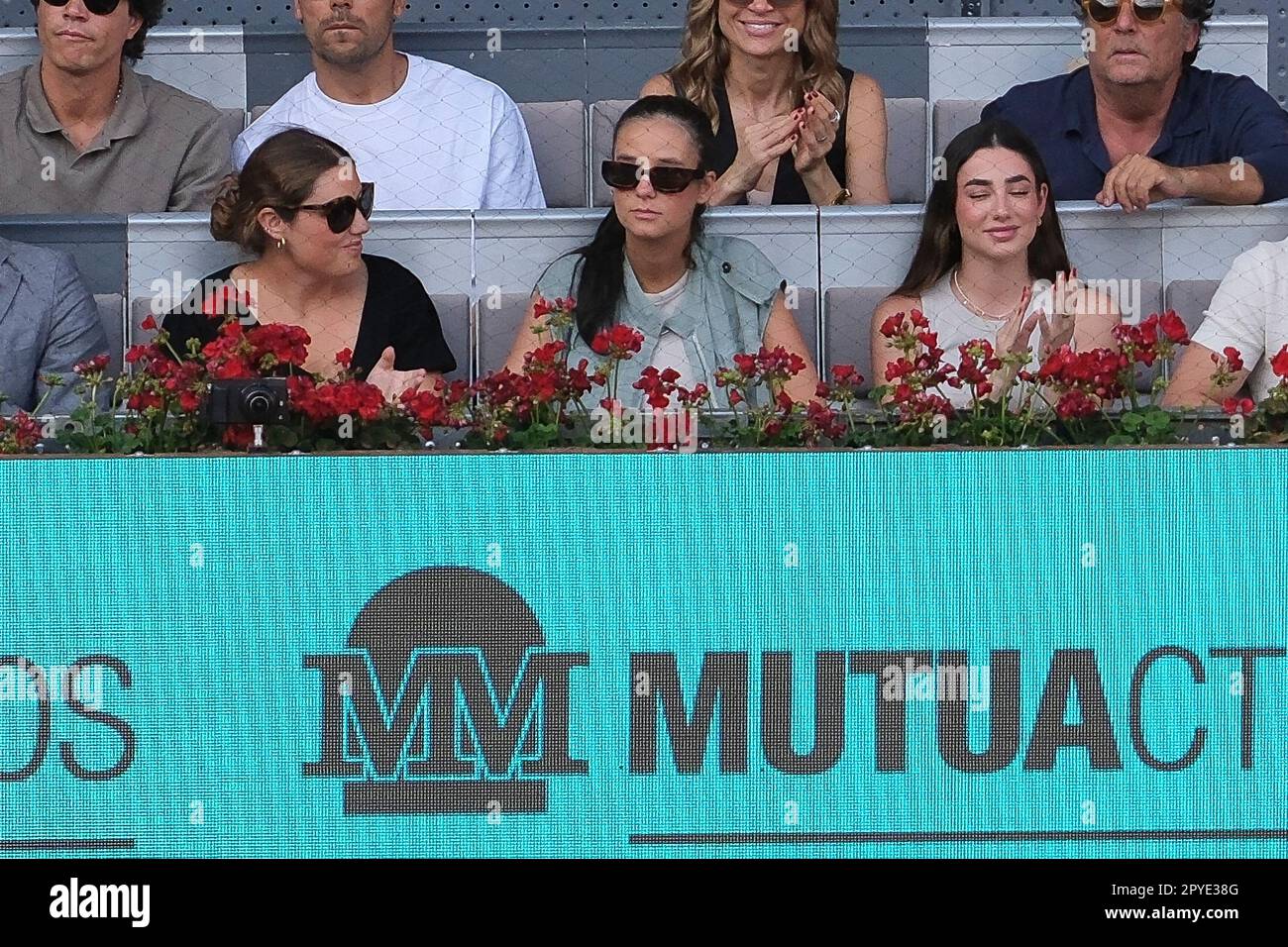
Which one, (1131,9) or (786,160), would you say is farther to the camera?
(786,160)

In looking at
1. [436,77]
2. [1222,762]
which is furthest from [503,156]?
[1222,762]

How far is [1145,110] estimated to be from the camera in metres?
5.88

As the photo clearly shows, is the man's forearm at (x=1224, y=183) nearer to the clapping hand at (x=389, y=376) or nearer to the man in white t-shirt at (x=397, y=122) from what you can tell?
the man in white t-shirt at (x=397, y=122)

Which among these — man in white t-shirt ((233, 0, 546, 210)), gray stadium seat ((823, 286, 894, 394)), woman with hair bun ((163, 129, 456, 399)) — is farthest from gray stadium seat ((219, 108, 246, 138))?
gray stadium seat ((823, 286, 894, 394))

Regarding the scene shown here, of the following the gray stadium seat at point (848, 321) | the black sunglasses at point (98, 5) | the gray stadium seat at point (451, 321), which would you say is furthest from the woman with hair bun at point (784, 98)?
the black sunglasses at point (98, 5)

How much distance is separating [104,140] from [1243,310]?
3063mm

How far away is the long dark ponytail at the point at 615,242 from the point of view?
5203mm

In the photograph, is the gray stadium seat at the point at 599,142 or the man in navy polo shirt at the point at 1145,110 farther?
the gray stadium seat at the point at 599,142

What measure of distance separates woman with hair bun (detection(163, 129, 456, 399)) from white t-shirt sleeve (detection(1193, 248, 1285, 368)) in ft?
5.82

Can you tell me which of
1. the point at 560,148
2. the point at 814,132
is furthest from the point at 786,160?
the point at 560,148

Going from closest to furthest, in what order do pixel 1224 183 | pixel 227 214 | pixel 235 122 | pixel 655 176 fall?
pixel 655 176
pixel 227 214
pixel 1224 183
pixel 235 122

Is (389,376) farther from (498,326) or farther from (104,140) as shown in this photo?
(104,140)

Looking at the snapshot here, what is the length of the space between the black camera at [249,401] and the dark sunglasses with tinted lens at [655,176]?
1384 millimetres

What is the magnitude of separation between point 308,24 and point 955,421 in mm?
2682
